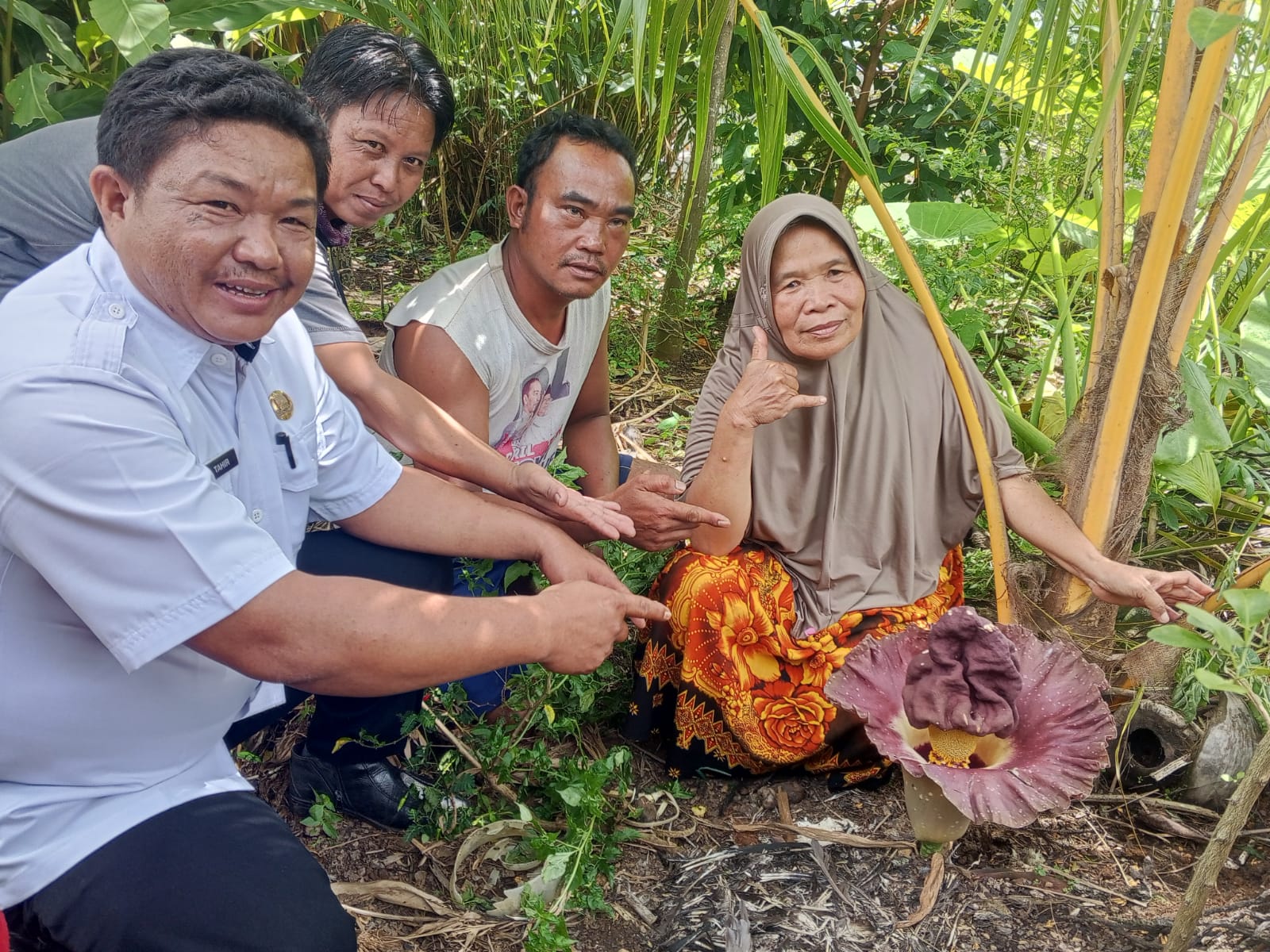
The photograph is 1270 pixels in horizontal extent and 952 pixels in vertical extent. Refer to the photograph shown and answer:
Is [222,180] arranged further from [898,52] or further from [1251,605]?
[898,52]

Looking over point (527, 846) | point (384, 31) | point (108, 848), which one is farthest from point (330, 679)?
point (384, 31)

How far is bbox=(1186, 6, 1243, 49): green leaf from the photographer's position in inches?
49.4

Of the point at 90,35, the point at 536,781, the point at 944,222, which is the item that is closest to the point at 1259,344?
the point at 944,222

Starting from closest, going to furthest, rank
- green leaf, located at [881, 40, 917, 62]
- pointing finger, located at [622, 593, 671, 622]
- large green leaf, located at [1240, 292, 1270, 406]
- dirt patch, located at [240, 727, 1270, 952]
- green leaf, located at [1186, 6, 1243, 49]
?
green leaf, located at [1186, 6, 1243, 49]
pointing finger, located at [622, 593, 671, 622]
dirt patch, located at [240, 727, 1270, 952]
large green leaf, located at [1240, 292, 1270, 406]
green leaf, located at [881, 40, 917, 62]

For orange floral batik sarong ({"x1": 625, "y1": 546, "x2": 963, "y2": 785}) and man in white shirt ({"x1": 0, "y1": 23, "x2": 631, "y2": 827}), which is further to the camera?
orange floral batik sarong ({"x1": 625, "y1": 546, "x2": 963, "y2": 785})

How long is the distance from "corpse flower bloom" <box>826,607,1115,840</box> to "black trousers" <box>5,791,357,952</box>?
0.93 m

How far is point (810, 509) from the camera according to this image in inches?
96.6

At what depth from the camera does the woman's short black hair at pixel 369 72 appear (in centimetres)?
233

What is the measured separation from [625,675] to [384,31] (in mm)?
1691

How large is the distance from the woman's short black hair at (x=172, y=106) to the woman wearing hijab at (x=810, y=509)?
1155 millimetres

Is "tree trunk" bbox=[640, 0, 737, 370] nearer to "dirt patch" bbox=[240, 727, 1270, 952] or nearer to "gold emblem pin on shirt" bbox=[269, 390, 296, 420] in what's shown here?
"gold emblem pin on shirt" bbox=[269, 390, 296, 420]

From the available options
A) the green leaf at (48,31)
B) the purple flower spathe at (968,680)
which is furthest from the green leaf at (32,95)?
the purple flower spathe at (968,680)

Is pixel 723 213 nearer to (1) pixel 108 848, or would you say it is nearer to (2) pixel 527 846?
(2) pixel 527 846

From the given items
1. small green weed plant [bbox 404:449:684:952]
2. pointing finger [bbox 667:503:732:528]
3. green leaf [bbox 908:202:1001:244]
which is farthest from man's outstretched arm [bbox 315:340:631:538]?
green leaf [bbox 908:202:1001:244]
